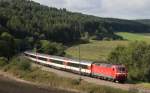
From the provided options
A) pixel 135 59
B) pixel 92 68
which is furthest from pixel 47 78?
pixel 135 59

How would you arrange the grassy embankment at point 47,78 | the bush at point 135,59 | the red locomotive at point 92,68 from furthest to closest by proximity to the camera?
the bush at point 135,59, the red locomotive at point 92,68, the grassy embankment at point 47,78

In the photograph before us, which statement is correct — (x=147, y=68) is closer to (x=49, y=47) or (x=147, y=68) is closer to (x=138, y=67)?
(x=138, y=67)

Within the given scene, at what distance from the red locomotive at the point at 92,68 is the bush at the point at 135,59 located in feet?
28.1

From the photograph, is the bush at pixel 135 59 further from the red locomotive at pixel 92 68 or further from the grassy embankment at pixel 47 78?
the grassy embankment at pixel 47 78

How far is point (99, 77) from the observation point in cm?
9794

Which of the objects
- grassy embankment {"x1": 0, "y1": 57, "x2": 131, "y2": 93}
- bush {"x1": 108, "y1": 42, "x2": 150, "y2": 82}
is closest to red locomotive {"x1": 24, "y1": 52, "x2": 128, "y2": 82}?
grassy embankment {"x1": 0, "y1": 57, "x2": 131, "y2": 93}

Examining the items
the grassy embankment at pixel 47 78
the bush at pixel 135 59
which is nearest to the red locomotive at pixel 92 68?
the grassy embankment at pixel 47 78

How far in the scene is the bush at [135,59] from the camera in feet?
341

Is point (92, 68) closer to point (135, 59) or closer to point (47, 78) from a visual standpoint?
point (47, 78)

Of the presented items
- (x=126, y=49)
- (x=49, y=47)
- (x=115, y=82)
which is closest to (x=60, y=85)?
(x=115, y=82)

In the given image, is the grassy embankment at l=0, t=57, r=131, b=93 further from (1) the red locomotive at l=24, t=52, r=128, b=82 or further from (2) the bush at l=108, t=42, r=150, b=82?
(2) the bush at l=108, t=42, r=150, b=82

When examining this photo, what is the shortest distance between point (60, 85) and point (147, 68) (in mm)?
21392

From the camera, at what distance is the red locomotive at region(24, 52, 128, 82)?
88531mm

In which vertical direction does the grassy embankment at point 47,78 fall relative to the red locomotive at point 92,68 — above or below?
below
